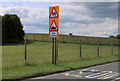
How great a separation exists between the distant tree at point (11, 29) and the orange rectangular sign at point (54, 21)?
4347cm

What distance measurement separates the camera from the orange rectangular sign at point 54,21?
36.9ft

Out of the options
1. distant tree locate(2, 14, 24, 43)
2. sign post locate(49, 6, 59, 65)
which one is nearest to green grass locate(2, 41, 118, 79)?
sign post locate(49, 6, 59, 65)

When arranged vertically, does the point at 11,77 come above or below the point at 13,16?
below

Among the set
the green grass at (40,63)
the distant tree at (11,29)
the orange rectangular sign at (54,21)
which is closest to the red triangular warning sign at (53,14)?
the orange rectangular sign at (54,21)

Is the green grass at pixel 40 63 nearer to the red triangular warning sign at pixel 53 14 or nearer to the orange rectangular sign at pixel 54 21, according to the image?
the orange rectangular sign at pixel 54 21

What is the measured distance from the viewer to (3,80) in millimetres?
6938

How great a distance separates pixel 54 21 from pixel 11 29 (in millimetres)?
45919

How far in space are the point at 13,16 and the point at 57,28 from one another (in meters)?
48.5

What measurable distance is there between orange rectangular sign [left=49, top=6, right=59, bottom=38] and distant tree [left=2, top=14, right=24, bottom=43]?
43468 mm

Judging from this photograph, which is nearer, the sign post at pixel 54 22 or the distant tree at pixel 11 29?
the sign post at pixel 54 22

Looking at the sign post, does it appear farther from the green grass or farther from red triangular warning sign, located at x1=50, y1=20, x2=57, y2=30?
the green grass

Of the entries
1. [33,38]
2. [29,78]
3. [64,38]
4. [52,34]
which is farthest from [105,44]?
[29,78]

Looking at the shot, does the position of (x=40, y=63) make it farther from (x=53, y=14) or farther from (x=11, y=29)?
(x=11, y=29)

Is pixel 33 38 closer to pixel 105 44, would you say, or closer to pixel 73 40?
pixel 73 40
